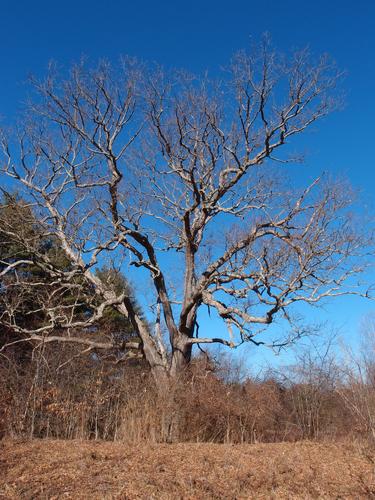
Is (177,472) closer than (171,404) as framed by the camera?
Yes

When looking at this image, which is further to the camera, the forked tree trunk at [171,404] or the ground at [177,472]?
the forked tree trunk at [171,404]

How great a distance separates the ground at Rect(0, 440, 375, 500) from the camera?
16.5 feet

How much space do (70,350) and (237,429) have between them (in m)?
5.04

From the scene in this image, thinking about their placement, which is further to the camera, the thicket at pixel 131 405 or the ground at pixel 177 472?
the thicket at pixel 131 405

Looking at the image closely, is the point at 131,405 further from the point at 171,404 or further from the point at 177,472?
the point at 177,472

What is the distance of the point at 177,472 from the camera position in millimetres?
5961

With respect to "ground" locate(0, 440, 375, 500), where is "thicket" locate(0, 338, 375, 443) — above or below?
above

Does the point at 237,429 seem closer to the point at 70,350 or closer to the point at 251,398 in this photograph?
the point at 251,398

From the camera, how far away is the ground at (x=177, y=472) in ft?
16.5

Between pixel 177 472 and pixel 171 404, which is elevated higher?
pixel 171 404

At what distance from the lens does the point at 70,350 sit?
12.8 meters

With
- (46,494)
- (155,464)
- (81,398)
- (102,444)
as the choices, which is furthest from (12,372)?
(46,494)

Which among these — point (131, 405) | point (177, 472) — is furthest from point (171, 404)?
point (177, 472)

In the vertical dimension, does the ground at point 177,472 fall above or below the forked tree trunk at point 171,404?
below
